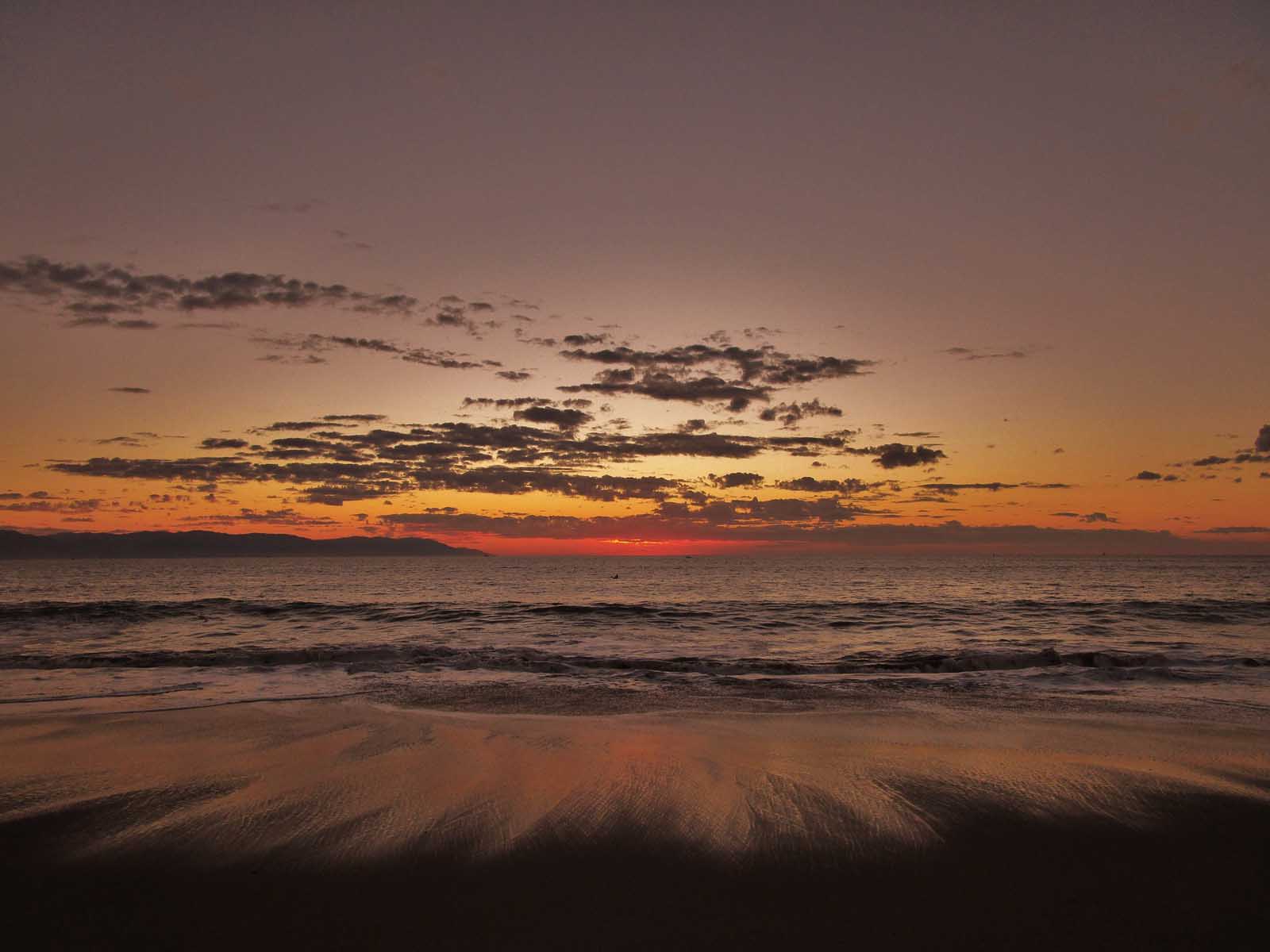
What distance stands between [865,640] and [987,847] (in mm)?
19925

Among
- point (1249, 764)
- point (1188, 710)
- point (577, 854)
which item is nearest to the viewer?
point (577, 854)

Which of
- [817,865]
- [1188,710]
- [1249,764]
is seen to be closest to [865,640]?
[1188,710]

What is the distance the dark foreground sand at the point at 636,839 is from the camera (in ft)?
13.9

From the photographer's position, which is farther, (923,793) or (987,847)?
(923,793)

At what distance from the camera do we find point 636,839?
5.56m

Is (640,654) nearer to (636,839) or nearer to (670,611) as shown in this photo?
(636,839)

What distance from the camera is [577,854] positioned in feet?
17.3

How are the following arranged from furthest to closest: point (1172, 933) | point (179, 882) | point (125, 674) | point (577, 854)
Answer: point (125, 674)
point (577, 854)
point (179, 882)
point (1172, 933)

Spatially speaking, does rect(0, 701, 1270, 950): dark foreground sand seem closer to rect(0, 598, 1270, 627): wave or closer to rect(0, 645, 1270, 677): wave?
rect(0, 645, 1270, 677): wave

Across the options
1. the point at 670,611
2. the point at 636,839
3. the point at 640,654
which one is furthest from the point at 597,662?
the point at 670,611

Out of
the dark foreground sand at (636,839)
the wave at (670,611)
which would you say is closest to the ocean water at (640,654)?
the wave at (670,611)

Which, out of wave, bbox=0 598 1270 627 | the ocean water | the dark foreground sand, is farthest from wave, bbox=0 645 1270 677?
wave, bbox=0 598 1270 627

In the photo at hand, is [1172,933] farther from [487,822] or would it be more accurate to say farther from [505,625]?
[505,625]

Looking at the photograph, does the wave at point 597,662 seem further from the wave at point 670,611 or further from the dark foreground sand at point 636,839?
the wave at point 670,611
